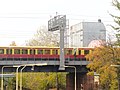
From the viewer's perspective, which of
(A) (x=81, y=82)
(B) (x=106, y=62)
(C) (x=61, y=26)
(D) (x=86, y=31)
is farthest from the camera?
(D) (x=86, y=31)

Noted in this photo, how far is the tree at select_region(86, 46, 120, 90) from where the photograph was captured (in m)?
52.1

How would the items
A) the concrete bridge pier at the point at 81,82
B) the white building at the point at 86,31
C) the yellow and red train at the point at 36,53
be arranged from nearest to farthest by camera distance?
the yellow and red train at the point at 36,53 → the concrete bridge pier at the point at 81,82 → the white building at the point at 86,31

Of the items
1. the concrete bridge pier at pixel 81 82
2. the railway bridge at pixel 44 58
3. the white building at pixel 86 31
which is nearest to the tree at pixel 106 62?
the railway bridge at pixel 44 58

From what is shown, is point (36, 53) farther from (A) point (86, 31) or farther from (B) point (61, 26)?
(A) point (86, 31)

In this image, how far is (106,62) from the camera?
180 ft

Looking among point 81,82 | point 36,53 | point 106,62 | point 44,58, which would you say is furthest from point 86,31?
point 106,62

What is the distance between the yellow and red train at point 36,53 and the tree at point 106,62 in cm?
1668

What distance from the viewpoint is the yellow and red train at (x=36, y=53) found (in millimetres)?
74812

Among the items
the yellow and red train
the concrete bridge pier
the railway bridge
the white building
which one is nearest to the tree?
the railway bridge

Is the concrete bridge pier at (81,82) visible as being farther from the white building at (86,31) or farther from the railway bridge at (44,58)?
the white building at (86,31)

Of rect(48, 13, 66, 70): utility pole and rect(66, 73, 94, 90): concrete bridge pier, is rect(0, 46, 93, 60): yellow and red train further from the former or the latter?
rect(66, 73, 94, 90): concrete bridge pier

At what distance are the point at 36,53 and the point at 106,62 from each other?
24.4 metres

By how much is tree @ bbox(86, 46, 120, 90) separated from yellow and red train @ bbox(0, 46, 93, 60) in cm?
1668

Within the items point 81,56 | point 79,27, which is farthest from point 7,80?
point 79,27
